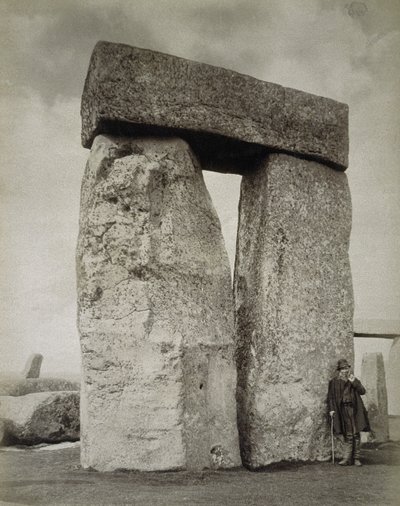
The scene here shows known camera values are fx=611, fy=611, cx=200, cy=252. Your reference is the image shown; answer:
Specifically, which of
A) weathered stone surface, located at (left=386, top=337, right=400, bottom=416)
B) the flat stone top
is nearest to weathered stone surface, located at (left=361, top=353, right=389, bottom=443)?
weathered stone surface, located at (left=386, top=337, right=400, bottom=416)

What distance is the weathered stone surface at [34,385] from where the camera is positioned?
31.6ft

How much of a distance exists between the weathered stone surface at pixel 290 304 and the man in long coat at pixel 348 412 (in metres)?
0.11

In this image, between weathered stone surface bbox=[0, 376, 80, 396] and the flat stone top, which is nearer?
the flat stone top

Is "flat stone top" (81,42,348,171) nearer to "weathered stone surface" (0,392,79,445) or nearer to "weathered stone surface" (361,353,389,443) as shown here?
"weathered stone surface" (0,392,79,445)

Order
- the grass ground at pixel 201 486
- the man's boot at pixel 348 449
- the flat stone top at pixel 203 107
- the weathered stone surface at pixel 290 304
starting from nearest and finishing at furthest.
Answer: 1. the grass ground at pixel 201 486
2. the flat stone top at pixel 203 107
3. the weathered stone surface at pixel 290 304
4. the man's boot at pixel 348 449

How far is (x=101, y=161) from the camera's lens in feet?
16.8

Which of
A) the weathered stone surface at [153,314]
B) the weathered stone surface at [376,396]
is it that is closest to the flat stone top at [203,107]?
the weathered stone surface at [153,314]

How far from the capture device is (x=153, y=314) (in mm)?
4879

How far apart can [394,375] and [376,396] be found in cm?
394

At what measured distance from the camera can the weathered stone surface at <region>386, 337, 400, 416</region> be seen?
38.5ft

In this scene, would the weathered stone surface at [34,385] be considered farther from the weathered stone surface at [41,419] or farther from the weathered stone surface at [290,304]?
the weathered stone surface at [290,304]

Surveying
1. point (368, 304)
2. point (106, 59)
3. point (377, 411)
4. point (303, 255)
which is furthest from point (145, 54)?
point (377, 411)

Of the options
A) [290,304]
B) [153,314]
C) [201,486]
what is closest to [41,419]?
[153,314]

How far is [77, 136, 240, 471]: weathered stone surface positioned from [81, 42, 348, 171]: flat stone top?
0.75 feet
